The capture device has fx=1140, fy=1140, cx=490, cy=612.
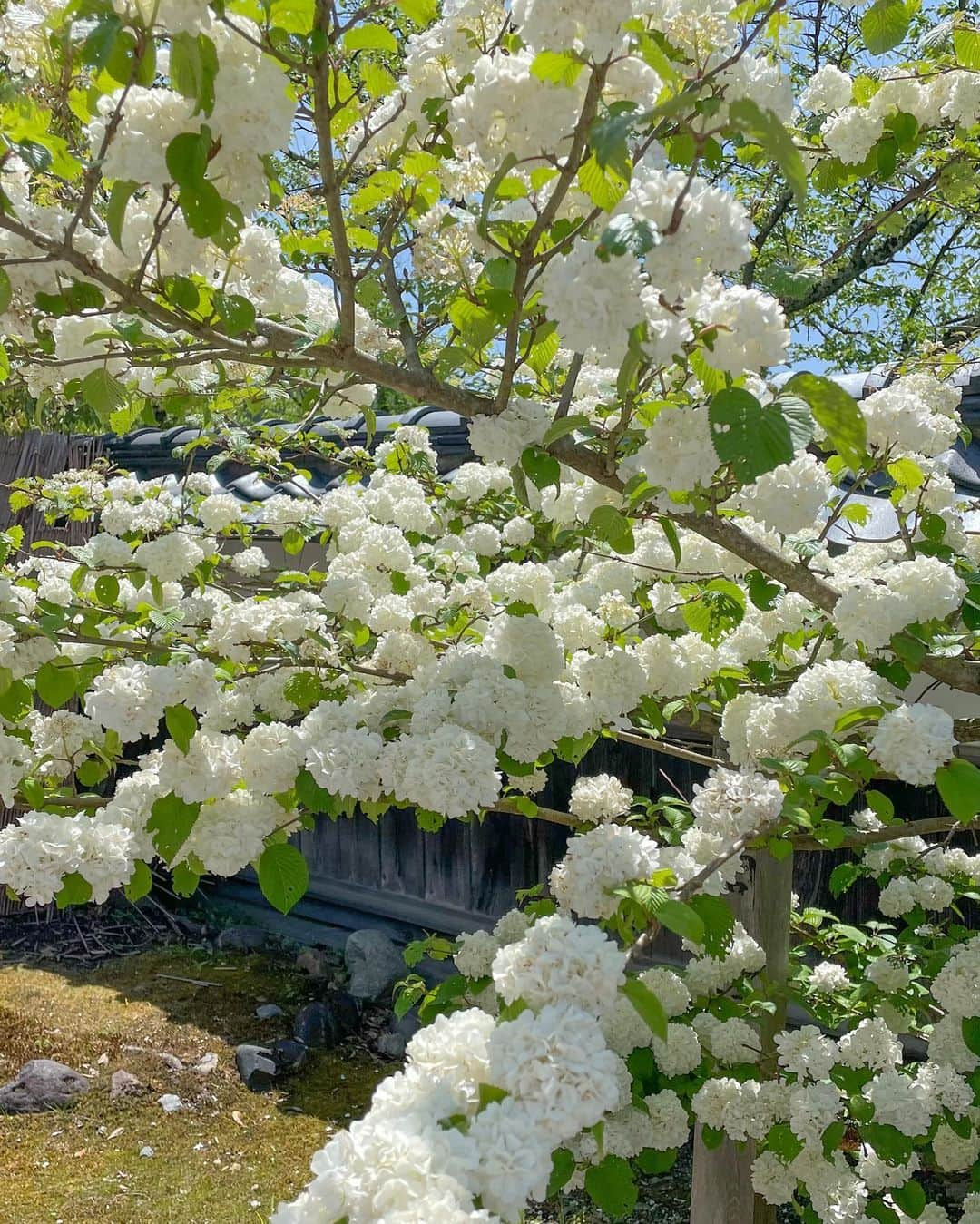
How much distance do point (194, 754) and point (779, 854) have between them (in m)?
1.06

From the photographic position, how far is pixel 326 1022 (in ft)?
17.1

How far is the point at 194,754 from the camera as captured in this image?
2.11 metres

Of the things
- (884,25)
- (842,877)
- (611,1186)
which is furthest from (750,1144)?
(884,25)

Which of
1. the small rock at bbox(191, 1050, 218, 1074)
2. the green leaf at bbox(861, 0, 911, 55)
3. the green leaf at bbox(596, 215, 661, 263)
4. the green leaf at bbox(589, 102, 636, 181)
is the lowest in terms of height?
the small rock at bbox(191, 1050, 218, 1074)

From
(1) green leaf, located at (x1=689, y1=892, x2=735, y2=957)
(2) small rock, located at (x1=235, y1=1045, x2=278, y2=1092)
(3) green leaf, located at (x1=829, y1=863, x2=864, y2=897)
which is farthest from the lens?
(2) small rock, located at (x1=235, y1=1045, x2=278, y2=1092)

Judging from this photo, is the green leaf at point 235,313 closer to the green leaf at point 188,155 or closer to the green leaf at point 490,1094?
the green leaf at point 188,155

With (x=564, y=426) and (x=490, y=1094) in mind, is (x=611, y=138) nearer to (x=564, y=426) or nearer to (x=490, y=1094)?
(x=564, y=426)

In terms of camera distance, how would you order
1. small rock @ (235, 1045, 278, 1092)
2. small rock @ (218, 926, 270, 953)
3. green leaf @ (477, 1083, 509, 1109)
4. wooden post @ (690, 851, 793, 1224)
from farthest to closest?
small rock @ (218, 926, 270, 953) → small rock @ (235, 1045, 278, 1092) → wooden post @ (690, 851, 793, 1224) → green leaf @ (477, 1083, 509, 1109)

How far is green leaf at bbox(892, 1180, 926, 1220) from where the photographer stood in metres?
2.48

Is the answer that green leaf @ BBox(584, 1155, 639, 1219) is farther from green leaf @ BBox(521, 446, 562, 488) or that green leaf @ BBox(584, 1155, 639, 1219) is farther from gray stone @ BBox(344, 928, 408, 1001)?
gray stone @ BBox(344, 928, 408, 1001)

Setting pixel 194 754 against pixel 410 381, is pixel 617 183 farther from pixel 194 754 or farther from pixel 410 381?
pixel 194 754

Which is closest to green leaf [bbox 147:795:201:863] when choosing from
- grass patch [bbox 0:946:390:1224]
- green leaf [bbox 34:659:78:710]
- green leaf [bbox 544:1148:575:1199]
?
green leaf [bbox 34:659:78:710]

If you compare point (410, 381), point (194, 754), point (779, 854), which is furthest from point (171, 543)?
point (779, 854)

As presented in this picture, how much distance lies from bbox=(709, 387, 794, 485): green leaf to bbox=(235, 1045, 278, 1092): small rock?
4.12m
